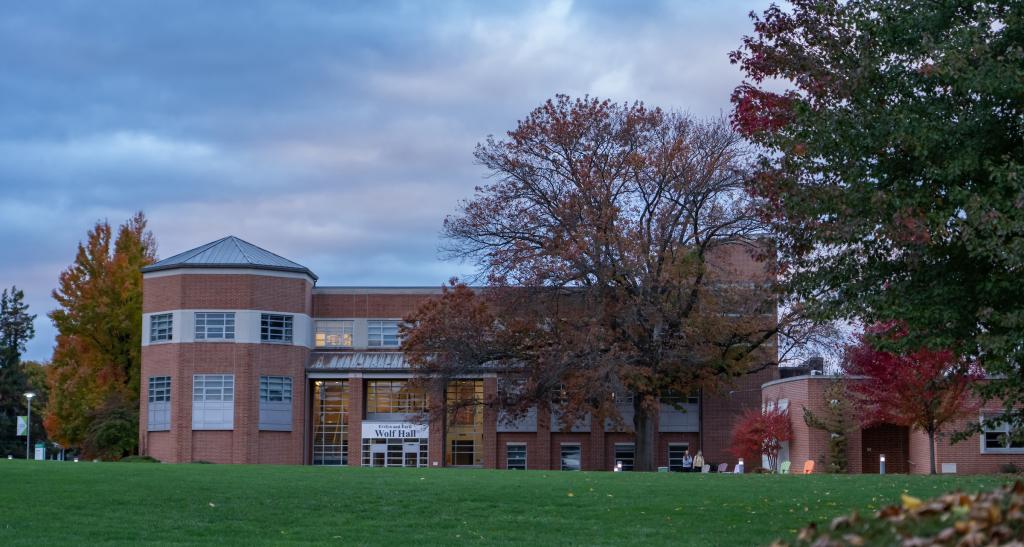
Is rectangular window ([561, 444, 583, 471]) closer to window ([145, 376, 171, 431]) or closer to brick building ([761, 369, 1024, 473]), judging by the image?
brick building ([761, 369, 1024, 473])

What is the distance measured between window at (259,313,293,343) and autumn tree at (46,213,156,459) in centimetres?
879

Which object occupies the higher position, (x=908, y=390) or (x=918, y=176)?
(x=918, y=176)

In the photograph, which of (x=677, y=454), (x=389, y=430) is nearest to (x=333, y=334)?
(x=389, y=430)

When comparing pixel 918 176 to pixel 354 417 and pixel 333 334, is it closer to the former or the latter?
pixel 354 417

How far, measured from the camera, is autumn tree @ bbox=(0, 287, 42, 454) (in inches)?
3750

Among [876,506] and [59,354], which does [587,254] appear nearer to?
[876,506]

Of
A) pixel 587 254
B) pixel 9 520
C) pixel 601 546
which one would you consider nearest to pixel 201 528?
pixel 9 520

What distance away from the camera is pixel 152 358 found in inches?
2557

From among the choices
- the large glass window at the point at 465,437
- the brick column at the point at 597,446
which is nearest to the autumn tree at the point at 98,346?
the large glass window at the point at 465,437

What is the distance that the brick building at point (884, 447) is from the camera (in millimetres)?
47031

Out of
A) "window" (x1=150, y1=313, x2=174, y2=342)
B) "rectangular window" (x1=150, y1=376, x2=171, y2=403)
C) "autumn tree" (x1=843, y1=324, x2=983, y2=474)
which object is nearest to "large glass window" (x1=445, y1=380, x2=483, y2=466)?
"rectangular window" (x1=150, y1=376, x2=171, y2=403)

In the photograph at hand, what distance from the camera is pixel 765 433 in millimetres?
53344

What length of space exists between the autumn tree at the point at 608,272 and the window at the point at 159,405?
1946 centimetres

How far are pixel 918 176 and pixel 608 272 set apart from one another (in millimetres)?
30548
